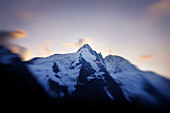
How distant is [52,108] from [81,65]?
43441mm

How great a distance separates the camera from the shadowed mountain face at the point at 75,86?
38.9 meters

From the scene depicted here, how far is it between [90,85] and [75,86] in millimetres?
11190

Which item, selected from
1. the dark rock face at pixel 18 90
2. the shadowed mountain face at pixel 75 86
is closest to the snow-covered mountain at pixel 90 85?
the shadowed mountain face at pixel 75 86

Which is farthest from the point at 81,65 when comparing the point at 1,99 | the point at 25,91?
the point at 1,99

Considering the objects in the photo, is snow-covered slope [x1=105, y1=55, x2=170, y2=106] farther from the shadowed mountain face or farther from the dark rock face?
the dark rock face

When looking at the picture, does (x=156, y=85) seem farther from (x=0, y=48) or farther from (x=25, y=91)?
(x=0, y=48)

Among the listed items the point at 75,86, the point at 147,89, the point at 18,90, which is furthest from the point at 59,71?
the point at 147,89

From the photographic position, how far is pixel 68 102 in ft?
162

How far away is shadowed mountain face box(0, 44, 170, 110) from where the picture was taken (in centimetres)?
3894

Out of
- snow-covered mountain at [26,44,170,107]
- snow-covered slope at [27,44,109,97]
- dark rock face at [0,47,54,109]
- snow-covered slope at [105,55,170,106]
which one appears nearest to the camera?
dark rock face at [0,47,54,109]

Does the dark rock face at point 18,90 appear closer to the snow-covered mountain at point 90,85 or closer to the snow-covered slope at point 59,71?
the snow-covered mountain at point 90,85

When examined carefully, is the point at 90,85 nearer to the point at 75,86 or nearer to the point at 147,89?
the point at 75,86

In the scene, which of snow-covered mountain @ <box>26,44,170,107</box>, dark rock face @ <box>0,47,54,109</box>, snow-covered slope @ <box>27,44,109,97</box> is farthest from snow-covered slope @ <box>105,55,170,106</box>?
dark rock face @ <box>0,47,54,109</box>

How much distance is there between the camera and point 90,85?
6594 centimetres
